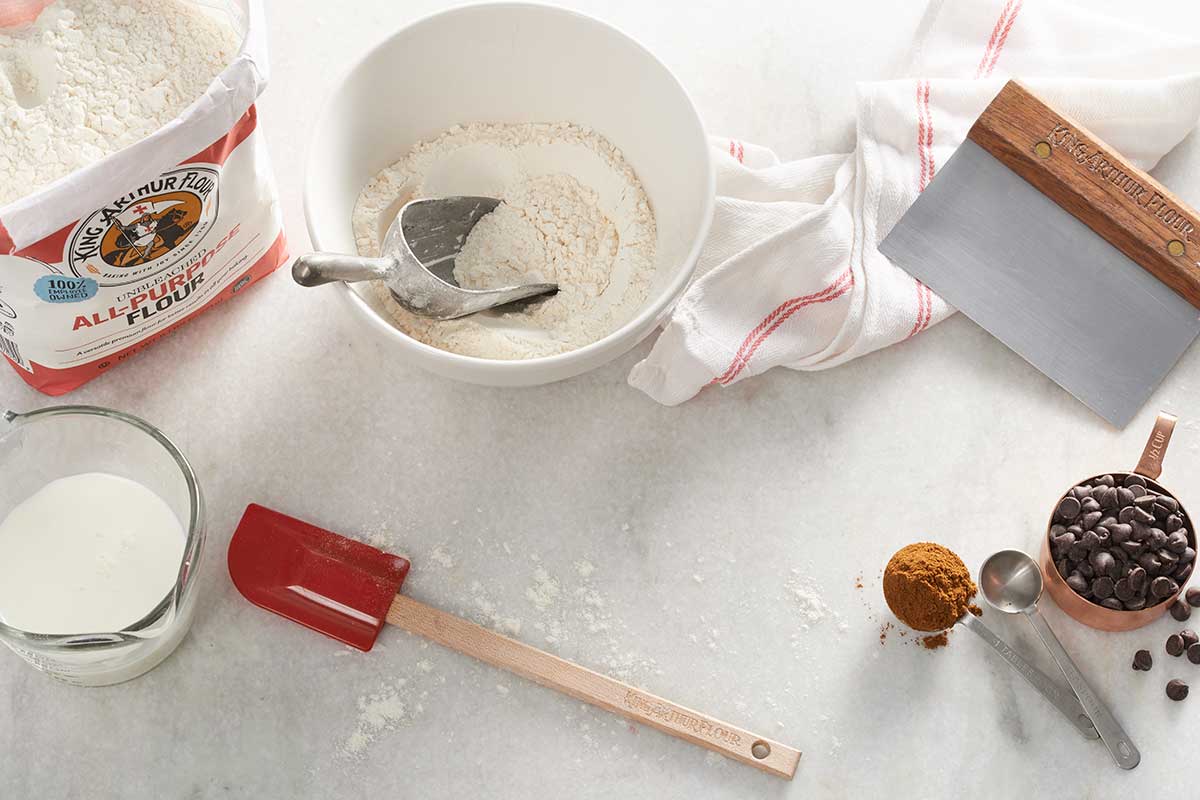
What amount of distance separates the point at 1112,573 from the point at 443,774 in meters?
0.66

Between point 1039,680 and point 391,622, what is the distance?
2.06 ft

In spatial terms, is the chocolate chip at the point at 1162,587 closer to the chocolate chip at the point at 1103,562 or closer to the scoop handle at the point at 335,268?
the chocolate chip at the point at 1103,562

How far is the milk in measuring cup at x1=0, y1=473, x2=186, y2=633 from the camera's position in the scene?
1.00 meters

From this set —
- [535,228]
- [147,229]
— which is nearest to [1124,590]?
[535,228]

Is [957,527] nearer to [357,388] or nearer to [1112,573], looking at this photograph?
[1112,573]

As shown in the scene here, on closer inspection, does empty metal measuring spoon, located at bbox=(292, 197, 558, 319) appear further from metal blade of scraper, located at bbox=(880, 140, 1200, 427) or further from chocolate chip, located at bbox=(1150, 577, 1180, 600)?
chocolate chip, located at bbox=(1150, 577, 1180, 600)

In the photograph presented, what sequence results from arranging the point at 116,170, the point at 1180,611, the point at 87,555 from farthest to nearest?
the point at 1180,611 → the point at 87,555 → the point at 116,170

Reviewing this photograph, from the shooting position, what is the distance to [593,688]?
108cm

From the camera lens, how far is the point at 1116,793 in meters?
1.10

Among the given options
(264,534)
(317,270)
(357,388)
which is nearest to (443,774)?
(264,534)

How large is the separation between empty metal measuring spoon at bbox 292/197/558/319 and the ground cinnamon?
1.40 feet

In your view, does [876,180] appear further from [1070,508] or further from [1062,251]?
[1070,508]

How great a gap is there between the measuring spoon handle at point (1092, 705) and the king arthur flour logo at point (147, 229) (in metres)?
0.87

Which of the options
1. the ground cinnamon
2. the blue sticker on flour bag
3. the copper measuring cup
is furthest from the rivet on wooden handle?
the blue sticker on flour bag
